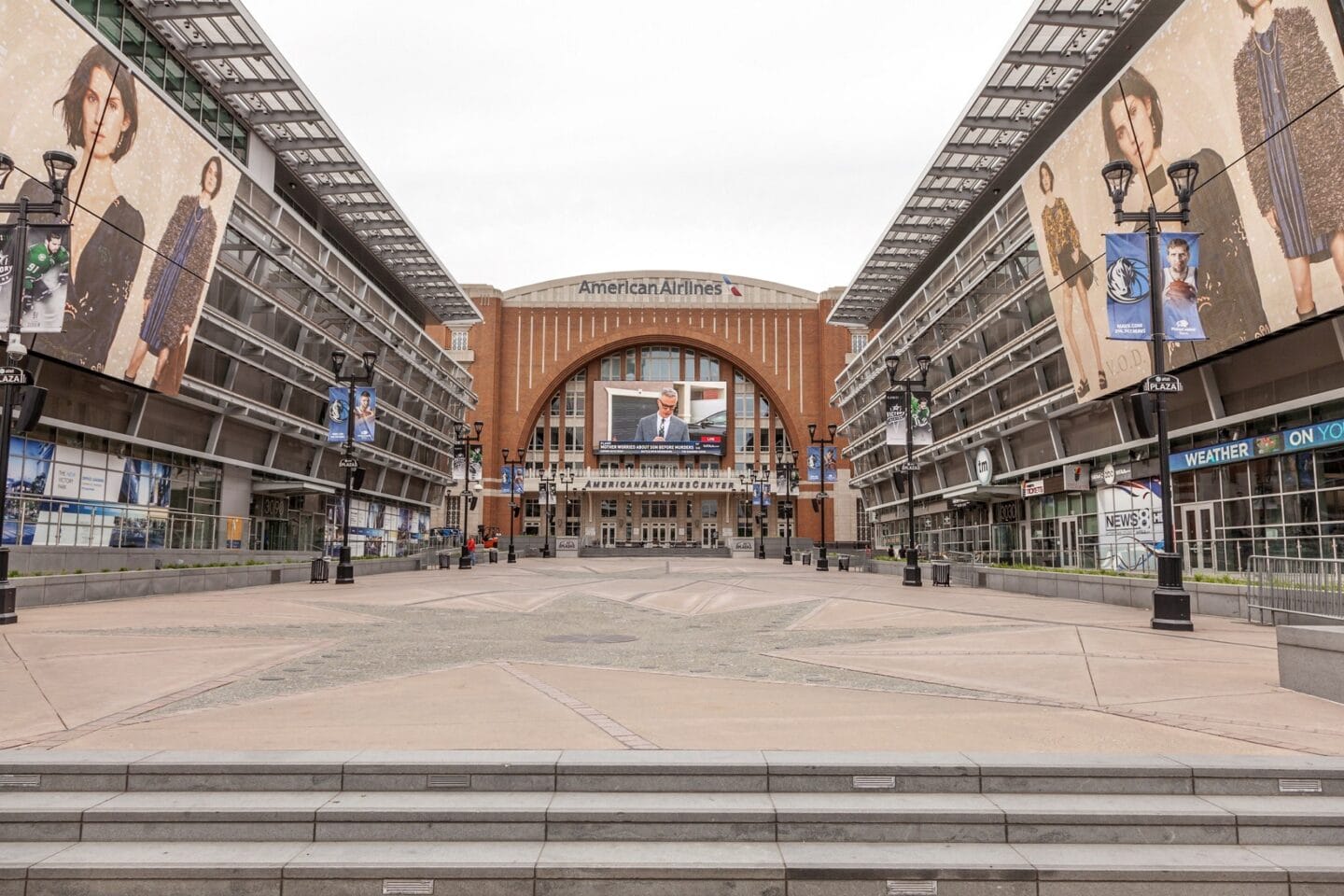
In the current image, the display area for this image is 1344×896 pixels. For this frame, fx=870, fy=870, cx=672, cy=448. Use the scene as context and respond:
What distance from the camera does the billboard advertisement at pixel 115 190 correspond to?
23078 mm

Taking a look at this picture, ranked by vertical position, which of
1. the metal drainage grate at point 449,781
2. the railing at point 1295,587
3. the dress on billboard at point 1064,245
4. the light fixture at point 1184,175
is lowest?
the metal drainage grate at point 449,781

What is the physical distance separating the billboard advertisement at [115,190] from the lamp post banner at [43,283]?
7312 millimetres

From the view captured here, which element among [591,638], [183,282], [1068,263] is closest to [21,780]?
[591,638]

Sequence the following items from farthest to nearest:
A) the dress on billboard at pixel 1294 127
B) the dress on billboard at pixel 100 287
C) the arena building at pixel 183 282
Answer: the dress on billboard at pixel 100 287 < the arena building at pixel 183 282 < the dress on billboard at pixel 1294 127

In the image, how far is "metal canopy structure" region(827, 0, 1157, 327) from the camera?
31594 mm

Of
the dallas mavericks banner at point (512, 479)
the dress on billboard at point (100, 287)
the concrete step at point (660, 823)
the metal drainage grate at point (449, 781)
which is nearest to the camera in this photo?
the concrete step at point (660, 823)

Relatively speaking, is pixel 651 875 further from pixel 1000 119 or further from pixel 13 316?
pixel 1000 119

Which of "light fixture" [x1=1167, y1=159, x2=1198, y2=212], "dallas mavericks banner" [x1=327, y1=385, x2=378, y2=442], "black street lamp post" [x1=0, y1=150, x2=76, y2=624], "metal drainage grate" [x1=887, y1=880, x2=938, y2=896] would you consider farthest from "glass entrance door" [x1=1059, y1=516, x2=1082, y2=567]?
"black street lamp post" [x1=0, y1=150, x2=76, y2=624]

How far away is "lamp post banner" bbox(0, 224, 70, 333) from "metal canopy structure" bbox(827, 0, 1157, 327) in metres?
31.3

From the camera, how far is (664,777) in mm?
5719

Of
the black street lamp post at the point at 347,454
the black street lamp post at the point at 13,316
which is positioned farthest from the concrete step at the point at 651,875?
the black street lamp post at the point at 347,454

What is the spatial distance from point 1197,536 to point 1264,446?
193 inches

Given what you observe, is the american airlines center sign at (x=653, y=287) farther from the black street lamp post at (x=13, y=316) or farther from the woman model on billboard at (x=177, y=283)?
the black street lamp post at (x=13, y=316)

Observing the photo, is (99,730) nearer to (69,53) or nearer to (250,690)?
(250,690)
